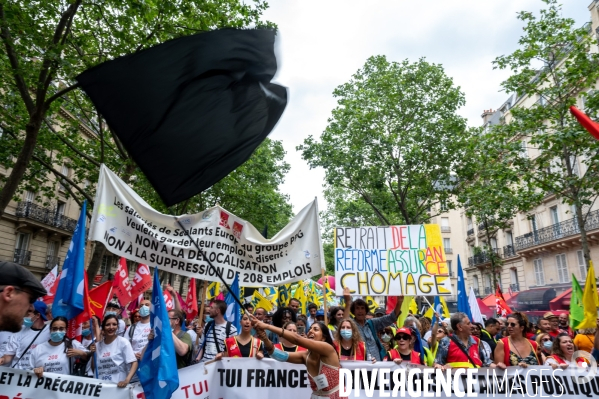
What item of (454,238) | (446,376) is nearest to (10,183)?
(446,376)

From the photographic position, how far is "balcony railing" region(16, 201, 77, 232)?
28.4 m

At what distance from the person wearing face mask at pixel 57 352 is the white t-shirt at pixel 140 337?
1.61 metres

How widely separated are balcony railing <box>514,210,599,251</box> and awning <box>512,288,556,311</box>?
454 centimetres

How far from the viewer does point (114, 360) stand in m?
5.30

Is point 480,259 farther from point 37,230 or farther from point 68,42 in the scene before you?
point 68,42

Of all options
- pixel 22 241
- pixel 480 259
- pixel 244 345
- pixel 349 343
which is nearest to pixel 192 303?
pixel 244 345

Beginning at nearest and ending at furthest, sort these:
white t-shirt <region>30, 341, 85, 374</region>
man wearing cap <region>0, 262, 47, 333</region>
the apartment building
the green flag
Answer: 1. man wearing cap <region>0, 262, 47, 333</region>
2. white t-shirt <region>30, 341, 85, 374</region>
3. the green flag
4. the apartment building

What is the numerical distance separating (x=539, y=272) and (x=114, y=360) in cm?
3277

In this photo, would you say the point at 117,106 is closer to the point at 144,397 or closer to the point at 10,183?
the point at 144,397

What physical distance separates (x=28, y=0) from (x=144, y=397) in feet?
28.6

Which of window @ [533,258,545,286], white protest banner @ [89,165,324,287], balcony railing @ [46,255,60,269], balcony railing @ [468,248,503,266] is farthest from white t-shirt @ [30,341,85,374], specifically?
balcony railing @ [468,248,503,266]

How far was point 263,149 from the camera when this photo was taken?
27047mm

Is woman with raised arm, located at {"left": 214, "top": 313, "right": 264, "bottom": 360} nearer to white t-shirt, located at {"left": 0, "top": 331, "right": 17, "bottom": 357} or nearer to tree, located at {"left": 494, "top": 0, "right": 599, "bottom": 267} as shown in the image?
white t-shirt, located at {"left": 0, "top": 331, "right": 17, "bottom": 357}

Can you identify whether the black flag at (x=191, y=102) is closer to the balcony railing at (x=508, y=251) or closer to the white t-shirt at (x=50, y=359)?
the white t-shirt at (x=50, y=359)
